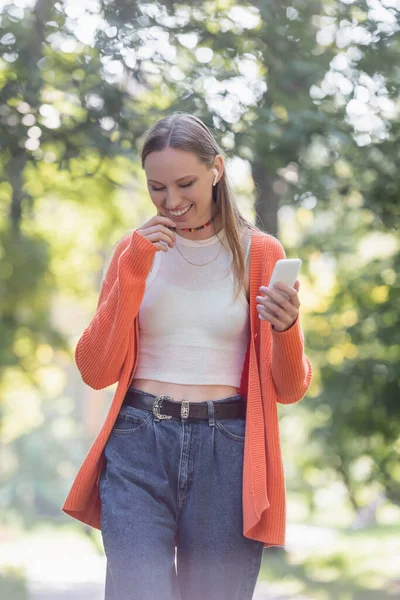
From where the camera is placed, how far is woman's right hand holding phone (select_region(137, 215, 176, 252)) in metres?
2.05

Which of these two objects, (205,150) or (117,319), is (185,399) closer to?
(117,319)

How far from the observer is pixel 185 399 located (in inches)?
81.2

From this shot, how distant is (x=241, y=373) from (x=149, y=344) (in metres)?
0.24

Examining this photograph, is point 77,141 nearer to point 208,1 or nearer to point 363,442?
point 208,1

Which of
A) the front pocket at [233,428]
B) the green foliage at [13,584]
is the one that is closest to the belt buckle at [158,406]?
the front pocket at [233,428]

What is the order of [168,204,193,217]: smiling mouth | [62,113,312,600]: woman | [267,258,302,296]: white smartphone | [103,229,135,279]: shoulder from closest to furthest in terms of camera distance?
[267,258,302,296]: white smartphone → [62,113,312,600]: woman → [168,204,193,217]: smiling mouth → [103,229,135,279]: shoulder

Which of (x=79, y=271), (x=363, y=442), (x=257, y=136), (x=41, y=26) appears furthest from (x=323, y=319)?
(x=79, y=271)

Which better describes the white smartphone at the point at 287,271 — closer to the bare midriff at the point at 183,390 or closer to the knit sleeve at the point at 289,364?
the knit sleeve at the point at 289,364

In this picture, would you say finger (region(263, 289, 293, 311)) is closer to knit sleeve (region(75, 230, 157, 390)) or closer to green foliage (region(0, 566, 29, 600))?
knit sleeve (region(75, 230, 157, 390))

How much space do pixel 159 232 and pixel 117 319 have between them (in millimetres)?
228

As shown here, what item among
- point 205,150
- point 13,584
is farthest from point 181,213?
point 13,584

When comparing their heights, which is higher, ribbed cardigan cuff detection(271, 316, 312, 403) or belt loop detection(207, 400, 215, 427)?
ribbed cardigan cuff detection(271, 316, 312, 403)

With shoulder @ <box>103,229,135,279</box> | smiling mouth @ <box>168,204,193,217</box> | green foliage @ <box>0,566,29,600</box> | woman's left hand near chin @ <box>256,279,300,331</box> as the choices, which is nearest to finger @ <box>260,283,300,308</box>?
woman's left hand near chin @ <box>256,279,300,331</box>

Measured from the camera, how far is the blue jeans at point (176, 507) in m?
1.98
